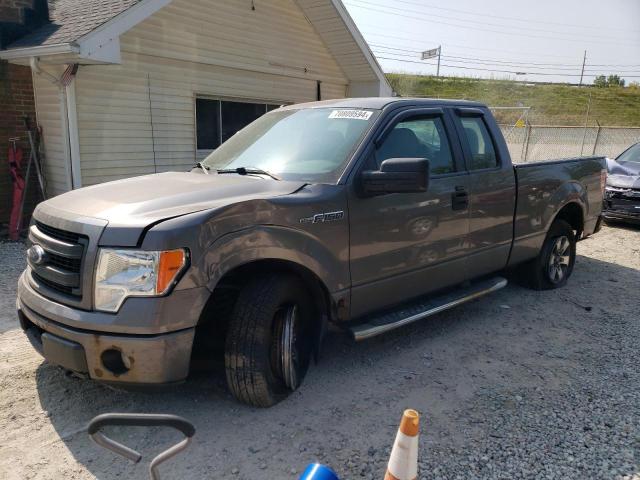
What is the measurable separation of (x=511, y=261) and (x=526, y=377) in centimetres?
164

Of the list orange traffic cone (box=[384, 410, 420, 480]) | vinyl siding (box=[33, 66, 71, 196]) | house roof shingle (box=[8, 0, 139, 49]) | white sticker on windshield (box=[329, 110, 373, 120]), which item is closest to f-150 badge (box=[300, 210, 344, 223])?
white sticker on windshield (box=[329, 110, 373, 120])

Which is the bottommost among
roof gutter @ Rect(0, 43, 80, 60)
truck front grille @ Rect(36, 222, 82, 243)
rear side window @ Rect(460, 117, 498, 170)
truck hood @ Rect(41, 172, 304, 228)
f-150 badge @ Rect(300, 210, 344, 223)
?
truck front grille @ Rect(36, 222, 82, 243)

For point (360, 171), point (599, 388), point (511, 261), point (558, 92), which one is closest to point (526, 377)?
point (599, 388)

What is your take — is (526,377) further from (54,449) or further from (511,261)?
(54,449)

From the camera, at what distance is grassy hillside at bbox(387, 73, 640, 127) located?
137 ft

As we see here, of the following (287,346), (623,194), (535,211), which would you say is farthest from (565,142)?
(287,346)

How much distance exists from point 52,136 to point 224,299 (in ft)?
21.5

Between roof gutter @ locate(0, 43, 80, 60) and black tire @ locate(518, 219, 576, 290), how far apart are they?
6286 mm

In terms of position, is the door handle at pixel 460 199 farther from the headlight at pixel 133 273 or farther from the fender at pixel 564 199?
the headlight at pixel 133 273

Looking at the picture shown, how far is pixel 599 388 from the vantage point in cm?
376

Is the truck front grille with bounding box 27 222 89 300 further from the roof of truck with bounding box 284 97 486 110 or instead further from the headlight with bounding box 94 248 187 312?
the roof of truck with bounding box 284 97 486 110

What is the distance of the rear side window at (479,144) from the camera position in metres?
4.68

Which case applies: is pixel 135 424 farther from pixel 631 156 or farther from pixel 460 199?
pixel 631 156

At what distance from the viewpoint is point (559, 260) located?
20.2 ft
